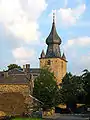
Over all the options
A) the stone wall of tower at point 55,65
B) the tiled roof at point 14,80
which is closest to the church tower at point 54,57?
the stone wall of tower at point 55,65

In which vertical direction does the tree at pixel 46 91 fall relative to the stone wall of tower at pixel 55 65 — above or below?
below

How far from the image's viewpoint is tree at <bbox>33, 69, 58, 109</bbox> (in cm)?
9319

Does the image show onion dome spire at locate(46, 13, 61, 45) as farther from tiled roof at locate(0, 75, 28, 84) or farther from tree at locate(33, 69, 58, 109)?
tiled roof at locate(0, 75, 28, 84)

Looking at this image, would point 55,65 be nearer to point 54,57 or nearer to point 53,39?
point 54,57

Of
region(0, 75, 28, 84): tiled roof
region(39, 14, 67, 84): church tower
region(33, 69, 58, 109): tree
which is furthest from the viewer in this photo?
region(39, 14, 67, 84): church tower

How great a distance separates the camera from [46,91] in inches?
3812

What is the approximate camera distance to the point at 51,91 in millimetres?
95812

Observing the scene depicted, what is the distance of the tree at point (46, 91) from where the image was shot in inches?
3669

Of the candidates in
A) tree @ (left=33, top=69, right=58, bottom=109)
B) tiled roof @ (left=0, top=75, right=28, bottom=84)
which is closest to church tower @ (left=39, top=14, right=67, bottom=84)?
tree @ (left=33, top=69, right=58, bottom=109)

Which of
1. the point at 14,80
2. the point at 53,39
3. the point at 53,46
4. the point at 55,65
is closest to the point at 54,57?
the point at 55,65

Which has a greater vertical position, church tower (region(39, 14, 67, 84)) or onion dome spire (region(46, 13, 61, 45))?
onion dome spire (region(46, 13, 61, 45))

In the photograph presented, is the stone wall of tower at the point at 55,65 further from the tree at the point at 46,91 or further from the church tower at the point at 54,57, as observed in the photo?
the tree at the point at 46,91

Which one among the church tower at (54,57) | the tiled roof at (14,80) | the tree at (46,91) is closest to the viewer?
the tiled roof at (14,80)

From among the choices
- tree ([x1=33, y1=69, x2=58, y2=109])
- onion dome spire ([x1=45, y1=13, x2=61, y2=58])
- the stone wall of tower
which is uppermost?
onion dome spire ([x1=45, y1=13, x2=61, y2=58])
